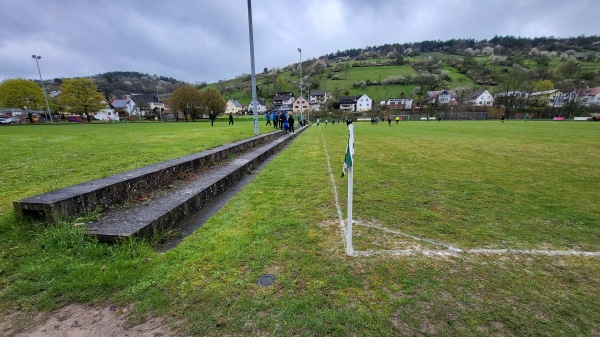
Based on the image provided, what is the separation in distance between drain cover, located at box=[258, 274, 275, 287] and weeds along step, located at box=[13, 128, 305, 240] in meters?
1.65

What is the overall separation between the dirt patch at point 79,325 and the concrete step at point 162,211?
38.9 inches

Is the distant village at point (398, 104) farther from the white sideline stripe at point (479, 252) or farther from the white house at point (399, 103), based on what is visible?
the white sideline stripe at point (479, 252)

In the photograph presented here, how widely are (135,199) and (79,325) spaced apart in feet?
9.26

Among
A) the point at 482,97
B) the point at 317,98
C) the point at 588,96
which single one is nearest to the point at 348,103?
the point at 317,98

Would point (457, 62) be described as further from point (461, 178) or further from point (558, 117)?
point (461, 178)

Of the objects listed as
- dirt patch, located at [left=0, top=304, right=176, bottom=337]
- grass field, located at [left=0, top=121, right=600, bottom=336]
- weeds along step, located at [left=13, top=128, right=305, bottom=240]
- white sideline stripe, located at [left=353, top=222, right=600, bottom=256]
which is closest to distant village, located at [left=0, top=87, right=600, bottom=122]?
weeds along step, located at [left=13, top=128, right=305, bottom=240]

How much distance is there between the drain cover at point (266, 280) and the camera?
2.58 meters

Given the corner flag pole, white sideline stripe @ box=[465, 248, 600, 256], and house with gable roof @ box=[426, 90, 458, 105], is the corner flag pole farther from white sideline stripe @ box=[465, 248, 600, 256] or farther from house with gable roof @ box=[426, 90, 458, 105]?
house with gable roof @ box=[426, 90, 458, 105]

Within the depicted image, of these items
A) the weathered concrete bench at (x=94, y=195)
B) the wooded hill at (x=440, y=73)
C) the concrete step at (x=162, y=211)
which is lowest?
the concrete step at (x=162, y=211)

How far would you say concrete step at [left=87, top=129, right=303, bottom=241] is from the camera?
3.24 meters

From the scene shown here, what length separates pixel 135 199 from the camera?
4582 millimetres

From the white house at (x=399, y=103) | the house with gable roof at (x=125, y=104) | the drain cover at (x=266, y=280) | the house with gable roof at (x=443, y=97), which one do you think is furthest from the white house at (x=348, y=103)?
the drain cover at (x=266, y=280)

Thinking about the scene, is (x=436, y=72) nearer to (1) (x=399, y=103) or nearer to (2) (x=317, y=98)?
(1) (x=399, y=103)

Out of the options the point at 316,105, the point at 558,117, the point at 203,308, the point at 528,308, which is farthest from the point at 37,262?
the point at 316,105
